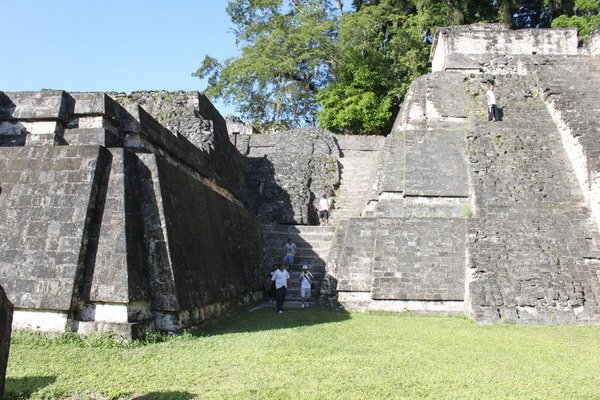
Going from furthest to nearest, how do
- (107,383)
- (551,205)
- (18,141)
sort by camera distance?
(551,205) → (18,141) → (107,383)

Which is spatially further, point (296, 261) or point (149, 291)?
point (296, 261)

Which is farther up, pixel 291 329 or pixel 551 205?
pixel 551 205

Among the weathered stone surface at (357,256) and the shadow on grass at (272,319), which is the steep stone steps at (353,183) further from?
the shadow on grass at (272,319)

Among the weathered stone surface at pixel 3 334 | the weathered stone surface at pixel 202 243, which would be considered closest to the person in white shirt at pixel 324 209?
the weathered stone surface at pixel 202 243

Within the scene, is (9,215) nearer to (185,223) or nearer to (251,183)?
(185,223)

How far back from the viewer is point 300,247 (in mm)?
13664

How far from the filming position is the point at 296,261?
42.8ft

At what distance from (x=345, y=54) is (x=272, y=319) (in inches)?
715

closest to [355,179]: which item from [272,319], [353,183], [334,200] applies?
[353,183]

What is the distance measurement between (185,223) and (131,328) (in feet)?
6.48

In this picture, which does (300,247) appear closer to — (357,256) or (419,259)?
(357,256)

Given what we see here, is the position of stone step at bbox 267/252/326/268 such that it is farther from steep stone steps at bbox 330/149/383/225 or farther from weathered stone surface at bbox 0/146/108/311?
weathered stone surface at bbox 0/146/108/311

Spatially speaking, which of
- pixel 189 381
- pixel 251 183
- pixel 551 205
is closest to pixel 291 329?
pixel 189 381

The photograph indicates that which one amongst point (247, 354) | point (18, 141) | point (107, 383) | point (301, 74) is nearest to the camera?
point (107, 383)
